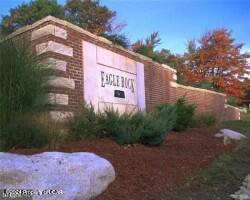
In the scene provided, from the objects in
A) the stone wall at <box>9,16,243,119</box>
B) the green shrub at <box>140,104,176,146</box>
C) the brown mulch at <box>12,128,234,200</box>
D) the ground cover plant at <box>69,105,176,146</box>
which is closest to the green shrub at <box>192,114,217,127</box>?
the stone wall at <box>9,16,243,119</box>

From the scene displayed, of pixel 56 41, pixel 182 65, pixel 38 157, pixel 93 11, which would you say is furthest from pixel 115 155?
pixel 182 65

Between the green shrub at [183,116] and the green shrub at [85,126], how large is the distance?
4.11 metres

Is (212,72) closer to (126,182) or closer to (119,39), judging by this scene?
(119,39)

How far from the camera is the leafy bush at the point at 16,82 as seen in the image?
6566mm

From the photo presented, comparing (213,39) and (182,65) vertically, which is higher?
(213,39)

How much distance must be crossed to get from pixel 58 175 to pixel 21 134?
228 centimetres

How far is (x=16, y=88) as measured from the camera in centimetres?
666

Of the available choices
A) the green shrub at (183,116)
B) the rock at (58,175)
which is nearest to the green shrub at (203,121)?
the green shrub at (183,116)

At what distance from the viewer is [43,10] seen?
2291 centimetres

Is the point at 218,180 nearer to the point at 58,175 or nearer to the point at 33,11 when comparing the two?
the point at 58,175

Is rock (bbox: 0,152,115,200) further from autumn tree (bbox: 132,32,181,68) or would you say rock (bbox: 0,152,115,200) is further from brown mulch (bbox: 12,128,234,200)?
autumn tree (bbox: 132,32,181,68)

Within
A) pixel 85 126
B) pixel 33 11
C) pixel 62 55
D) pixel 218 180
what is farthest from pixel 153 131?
pixel 33 11

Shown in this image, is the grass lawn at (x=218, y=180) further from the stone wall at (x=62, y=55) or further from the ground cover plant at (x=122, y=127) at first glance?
the stone wall at (x=62, y=55)

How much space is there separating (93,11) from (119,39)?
13.5m
